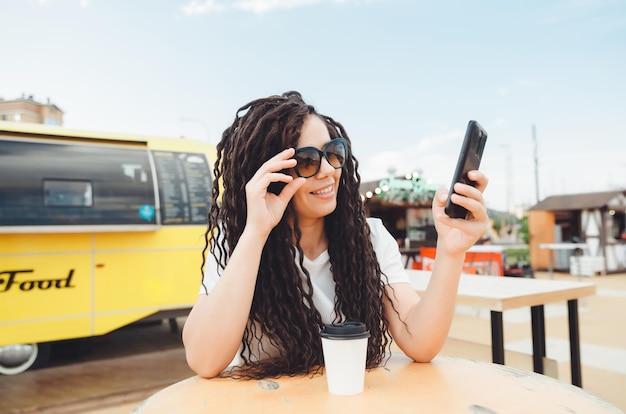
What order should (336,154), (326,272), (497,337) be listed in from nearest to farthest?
(336,154) < (326,272) < (497,337)

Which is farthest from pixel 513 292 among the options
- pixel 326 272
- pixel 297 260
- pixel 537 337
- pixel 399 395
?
pixel 399 395

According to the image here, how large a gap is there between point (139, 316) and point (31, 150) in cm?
180

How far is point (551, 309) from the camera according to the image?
24.2ft

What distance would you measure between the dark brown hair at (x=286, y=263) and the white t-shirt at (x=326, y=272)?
0.10 ft

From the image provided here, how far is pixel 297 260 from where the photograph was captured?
146cm

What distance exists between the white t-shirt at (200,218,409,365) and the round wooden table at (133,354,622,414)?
253mm

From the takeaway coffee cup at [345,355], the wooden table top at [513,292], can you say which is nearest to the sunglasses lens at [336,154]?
the takeaway coffee cup at [345,355]

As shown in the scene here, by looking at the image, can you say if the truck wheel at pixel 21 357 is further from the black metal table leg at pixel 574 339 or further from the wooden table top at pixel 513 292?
the black metal table leg at pixel 574 339

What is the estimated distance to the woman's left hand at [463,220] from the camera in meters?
1.15

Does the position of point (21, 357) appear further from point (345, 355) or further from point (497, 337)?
point (345, 355)

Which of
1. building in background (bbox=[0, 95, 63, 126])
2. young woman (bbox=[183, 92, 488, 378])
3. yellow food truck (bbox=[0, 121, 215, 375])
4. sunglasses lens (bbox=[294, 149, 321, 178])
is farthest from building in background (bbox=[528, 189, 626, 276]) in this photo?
sunglasses lens (bbox=[294, 149, 321, 178])

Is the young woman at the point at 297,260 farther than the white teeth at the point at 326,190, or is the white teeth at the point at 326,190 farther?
the white teeth at the point at 326,190

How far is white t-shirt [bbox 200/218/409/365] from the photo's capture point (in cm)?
141

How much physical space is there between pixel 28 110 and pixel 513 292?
682 centimetres
